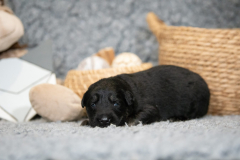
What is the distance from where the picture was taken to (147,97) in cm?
221

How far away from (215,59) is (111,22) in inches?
68.6

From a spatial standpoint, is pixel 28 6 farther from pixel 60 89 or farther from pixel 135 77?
pixel 135 77

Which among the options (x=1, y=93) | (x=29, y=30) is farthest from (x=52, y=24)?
(x=1, y=93)

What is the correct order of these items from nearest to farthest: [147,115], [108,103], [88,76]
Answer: [108,103]
[147,115]
[88,76]

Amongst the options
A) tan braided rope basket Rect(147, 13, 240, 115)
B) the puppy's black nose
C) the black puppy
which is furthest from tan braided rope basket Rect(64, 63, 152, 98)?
the puppy's black nose

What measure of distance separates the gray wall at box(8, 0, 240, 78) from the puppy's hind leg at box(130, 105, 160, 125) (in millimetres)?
1703

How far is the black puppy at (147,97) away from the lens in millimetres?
1911

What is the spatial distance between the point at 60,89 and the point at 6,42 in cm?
87

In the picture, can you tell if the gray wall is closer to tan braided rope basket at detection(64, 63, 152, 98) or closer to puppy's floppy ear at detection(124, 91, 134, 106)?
tan braided rope basket at detection(64, 63, 152, 98)

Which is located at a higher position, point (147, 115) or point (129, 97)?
point (129, 97)

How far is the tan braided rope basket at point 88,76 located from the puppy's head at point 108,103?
0.52 m

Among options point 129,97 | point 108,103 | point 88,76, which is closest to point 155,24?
point 88,76

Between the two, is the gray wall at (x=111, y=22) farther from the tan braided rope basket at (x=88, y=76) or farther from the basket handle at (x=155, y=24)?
the tan braided rope basket at (x=88, y=76)

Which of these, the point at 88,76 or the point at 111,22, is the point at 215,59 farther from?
the point at 111,22
